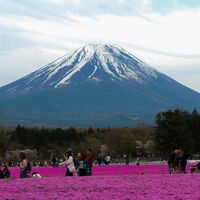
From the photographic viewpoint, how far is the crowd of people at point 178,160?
3538 cm

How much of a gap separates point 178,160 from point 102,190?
15064 mm

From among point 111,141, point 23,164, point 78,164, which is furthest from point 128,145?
point 23,164

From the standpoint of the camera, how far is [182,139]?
330 ft

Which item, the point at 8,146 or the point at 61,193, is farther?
the point at 8,146

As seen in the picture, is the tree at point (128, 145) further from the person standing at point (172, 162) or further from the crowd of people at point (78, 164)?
the crowd of people at point (78, 164)

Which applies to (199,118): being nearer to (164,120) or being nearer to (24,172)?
(164,120)

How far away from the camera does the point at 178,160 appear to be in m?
36.2

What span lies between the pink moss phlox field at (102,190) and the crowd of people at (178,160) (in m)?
8.98

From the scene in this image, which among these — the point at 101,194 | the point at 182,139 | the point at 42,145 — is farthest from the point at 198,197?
the point at 42,145

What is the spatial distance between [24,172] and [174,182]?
8.92 metres

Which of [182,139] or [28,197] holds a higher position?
[182,139]

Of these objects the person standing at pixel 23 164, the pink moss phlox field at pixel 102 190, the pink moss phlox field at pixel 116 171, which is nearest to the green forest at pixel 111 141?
the pink moss phlox field at pixel 116 171

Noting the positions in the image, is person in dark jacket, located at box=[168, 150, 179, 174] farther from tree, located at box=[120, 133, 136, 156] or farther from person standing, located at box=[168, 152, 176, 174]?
tree, located at box=[120, 133, 136, 156]

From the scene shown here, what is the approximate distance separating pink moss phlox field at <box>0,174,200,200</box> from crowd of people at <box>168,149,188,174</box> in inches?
354
